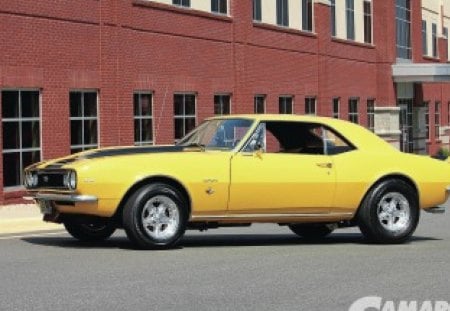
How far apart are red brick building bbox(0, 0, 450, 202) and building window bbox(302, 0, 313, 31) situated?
74 mm

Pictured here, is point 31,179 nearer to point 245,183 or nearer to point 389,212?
point 245,183

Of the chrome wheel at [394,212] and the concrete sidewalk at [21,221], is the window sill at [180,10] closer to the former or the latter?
the concrete sidewalk at [21,221]

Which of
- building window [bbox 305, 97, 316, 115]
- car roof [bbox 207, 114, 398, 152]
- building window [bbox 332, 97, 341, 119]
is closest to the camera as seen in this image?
car roof [bbox 207, 114, 398, 152]

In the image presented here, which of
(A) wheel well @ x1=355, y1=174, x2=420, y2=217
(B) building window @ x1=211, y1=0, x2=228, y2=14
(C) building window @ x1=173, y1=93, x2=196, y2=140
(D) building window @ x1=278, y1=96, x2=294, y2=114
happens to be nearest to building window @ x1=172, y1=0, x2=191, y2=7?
(B) building window @ x1=211, y1=0, x2=228, y2=14

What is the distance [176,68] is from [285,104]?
822cm

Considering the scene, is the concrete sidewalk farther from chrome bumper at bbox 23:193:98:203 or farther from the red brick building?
chrome bumper at bbox 23:193:98:203

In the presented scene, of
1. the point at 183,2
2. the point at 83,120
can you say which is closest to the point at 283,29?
the point at 183,2

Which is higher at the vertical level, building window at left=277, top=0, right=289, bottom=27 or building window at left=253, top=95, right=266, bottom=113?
building window at left=277, top=0, right=289, bottom=27

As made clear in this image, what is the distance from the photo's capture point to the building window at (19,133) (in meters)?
20.9

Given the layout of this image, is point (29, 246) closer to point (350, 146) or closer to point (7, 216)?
point (350, 146)

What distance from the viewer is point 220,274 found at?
992 cm

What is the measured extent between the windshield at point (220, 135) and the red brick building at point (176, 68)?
8.73 meters

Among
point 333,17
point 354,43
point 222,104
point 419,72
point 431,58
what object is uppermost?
point 333,17

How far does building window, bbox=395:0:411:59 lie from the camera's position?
47.6 m
